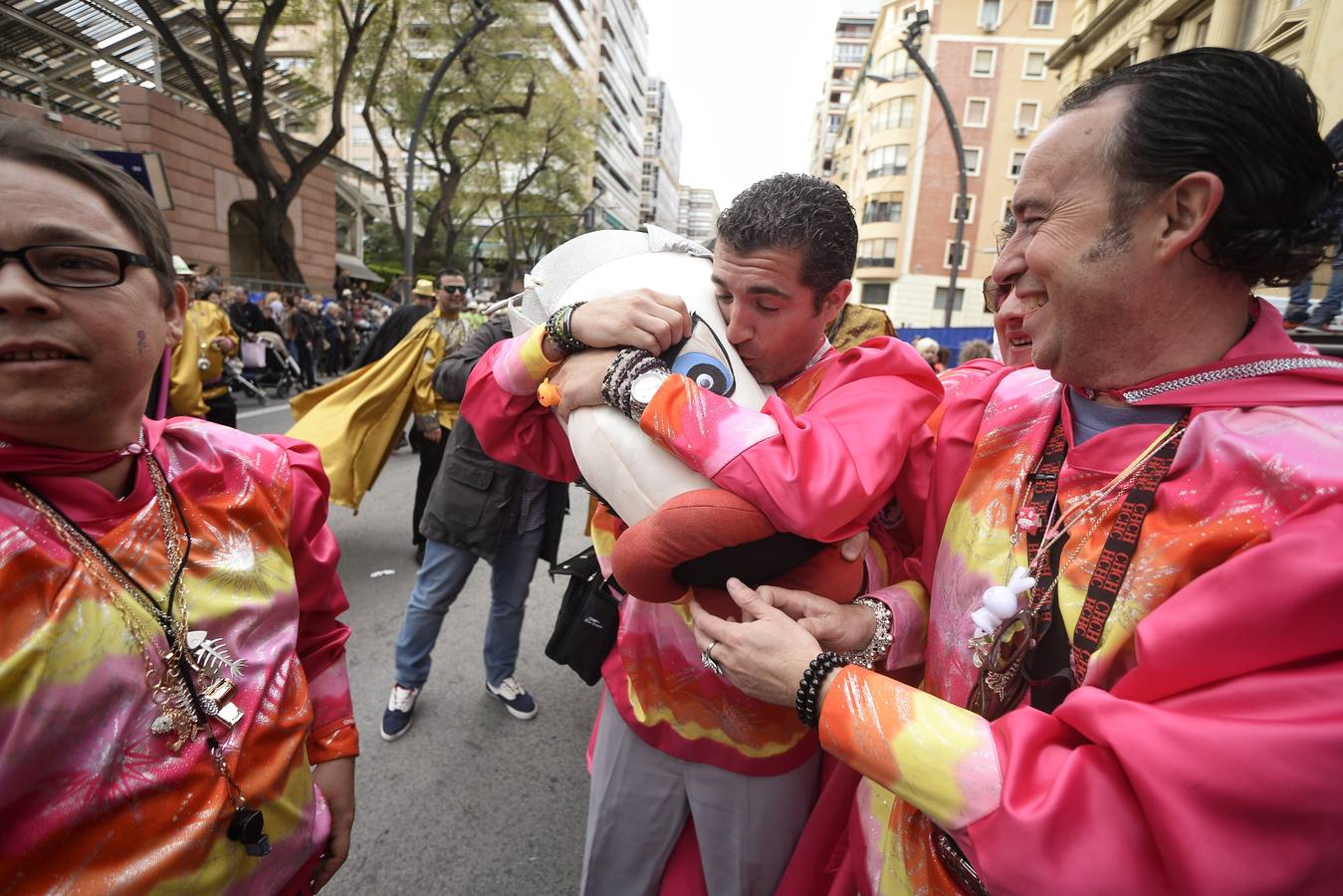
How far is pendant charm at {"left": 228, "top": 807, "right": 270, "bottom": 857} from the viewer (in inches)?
42.9

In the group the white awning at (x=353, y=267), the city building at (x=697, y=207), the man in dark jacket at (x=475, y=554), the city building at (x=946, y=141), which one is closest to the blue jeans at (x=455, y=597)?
the man in dark jacket at (x=475, y=554)

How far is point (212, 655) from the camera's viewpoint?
1.11m

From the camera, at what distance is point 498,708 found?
10.8ft

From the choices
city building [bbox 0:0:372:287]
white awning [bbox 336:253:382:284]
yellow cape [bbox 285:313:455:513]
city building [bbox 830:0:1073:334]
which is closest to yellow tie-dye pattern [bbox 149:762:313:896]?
yellow cape [bbox 285:313:455:513]

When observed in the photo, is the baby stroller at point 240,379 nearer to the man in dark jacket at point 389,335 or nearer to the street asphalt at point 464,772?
the man in dark jacket at point 389,335

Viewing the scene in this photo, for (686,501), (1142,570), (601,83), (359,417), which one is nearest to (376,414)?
(359,417)

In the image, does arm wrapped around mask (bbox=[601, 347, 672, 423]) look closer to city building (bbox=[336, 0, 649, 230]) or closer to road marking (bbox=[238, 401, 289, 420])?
road marking (bbox=[238, 401, 289, 420])

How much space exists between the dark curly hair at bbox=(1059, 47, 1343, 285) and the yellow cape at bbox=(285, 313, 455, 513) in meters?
4.28

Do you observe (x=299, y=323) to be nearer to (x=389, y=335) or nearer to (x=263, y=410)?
(x=263, y=410)

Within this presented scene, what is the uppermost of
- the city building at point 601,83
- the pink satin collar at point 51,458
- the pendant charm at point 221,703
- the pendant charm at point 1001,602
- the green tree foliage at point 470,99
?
the city building at point 601,83

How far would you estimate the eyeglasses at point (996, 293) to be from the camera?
1412mm

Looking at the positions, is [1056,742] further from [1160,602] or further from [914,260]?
[914,260]

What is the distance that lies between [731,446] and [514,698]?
2.64 metres

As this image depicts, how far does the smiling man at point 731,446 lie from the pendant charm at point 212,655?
2.50ft
